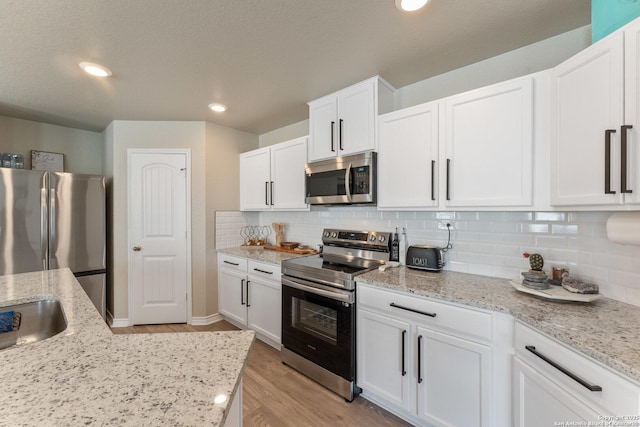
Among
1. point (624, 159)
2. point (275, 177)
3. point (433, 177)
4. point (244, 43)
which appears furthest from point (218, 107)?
point (624, 159)

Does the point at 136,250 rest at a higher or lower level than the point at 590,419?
higher

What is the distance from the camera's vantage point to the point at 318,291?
2.12 m

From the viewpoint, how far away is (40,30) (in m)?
1.62

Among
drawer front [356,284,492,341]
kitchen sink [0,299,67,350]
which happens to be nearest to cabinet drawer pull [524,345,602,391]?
drawer front [356,284,492,341]

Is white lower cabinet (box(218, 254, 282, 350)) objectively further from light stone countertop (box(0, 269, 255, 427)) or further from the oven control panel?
light stone countertop (box(0, 269, 255, 427))

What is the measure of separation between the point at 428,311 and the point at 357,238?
105 centimetres

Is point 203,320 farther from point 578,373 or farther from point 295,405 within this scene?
point 578,373

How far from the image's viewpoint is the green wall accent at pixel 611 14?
3.76 ft

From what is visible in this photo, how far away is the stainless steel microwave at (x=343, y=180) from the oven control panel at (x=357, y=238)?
35 centimetres

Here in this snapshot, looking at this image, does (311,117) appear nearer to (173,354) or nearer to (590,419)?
(173,354)

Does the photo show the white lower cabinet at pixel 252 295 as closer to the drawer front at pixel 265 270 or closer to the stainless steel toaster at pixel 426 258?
the drawer front at pixel 265 270

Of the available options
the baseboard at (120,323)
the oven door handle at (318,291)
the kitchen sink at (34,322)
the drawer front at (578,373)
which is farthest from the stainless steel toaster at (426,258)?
the baseboard at (120,323)

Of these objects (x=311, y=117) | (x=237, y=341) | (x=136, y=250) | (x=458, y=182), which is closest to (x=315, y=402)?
(x=237, y=341)

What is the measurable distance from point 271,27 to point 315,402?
2.50m
